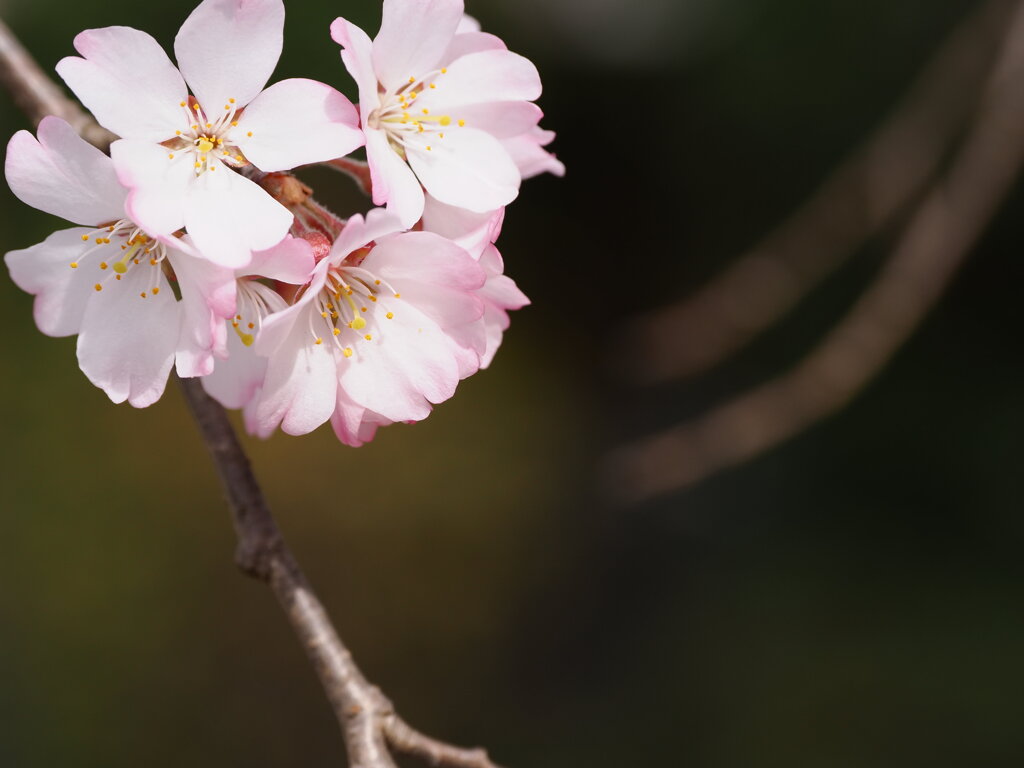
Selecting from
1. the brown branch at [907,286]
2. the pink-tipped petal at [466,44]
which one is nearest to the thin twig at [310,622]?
the pink-tipped petal at [466,44]

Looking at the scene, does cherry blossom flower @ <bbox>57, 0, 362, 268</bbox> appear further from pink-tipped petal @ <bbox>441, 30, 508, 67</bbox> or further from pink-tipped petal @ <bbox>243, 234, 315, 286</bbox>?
pink-tipped petal @ <bbox>441, 30, 508, 67</bbox>

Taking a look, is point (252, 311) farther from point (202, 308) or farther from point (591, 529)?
point (591, 529)

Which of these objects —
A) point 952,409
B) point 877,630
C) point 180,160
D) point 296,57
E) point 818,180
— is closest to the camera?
point 180,160

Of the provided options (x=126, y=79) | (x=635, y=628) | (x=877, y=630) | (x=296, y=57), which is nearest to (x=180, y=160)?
(x=126, y=79)

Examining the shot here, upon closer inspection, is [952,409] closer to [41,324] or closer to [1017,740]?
[1017,740]

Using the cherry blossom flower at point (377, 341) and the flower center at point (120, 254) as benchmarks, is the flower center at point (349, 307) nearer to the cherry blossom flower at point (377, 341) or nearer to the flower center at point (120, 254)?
the cherry blossom flower at point (377, 341)

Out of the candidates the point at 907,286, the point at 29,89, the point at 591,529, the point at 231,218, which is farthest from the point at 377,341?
the point at 591,529
